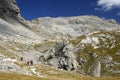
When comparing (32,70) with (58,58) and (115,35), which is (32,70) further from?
(115,35)

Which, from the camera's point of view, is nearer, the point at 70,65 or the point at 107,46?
the point at 70,65

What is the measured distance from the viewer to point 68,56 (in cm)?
12625

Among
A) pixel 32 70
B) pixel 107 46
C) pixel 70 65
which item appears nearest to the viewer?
pixel 32 70

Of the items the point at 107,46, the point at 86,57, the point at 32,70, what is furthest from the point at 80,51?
the point at 32,70

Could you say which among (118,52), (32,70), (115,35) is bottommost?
(32,70)

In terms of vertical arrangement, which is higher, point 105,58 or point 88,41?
point 88,41

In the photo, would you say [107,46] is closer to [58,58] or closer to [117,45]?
[117,45]

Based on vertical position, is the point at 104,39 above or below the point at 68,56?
above

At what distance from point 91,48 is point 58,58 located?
17570mm

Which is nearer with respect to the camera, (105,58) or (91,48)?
(105,58)

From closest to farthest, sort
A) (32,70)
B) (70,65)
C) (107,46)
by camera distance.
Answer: (32,70), (70,65), (107,46)

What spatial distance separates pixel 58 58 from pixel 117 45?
30.2 metres

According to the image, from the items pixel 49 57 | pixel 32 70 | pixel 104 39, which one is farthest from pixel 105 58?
A: pixel 32 70

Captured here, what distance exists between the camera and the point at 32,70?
80188 millimetres
